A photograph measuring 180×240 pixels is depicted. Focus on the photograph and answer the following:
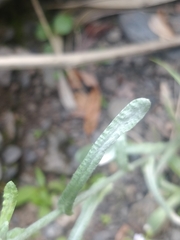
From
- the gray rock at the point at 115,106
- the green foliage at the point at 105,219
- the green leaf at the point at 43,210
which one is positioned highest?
the gray rock at the point at 115,106

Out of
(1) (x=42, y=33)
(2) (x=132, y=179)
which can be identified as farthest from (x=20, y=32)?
(2) (x=132, y=179)

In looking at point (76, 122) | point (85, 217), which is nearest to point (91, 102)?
point (76, 122)

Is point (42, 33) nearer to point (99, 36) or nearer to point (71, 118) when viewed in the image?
point (99, 36)

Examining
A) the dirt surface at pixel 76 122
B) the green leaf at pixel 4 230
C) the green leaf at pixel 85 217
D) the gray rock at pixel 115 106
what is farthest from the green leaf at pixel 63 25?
the green leaf at pixel 4 230

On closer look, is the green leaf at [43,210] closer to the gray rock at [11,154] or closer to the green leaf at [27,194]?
the green leaf at [27,194]

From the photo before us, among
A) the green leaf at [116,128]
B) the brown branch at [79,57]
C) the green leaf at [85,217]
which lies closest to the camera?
the green leaf at [116,128]

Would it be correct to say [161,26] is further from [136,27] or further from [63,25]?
[63,25]
